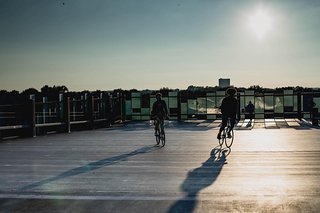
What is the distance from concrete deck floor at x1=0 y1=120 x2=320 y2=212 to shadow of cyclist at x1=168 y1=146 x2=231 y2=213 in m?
0.02

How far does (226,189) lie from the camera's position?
810cm

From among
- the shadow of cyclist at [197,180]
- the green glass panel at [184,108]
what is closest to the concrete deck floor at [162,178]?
the shadow of cyclist at [197,180]

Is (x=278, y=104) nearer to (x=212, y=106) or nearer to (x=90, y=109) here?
(x=212, y=106)

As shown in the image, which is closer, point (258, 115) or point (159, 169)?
point (159, 169)

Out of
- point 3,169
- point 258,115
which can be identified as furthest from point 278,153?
point 258,115

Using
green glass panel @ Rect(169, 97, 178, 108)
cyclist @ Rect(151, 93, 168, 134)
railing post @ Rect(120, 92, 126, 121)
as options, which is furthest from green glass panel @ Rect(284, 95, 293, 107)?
cyclist @ Rect(151, 93, 168, 134)

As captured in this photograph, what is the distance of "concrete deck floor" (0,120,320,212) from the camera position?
701 centimetres

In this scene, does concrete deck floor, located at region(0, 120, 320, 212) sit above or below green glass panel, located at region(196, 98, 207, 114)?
below

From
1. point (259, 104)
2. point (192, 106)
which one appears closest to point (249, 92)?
point (259, 104)

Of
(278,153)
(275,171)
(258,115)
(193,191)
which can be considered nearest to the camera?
(193,191)

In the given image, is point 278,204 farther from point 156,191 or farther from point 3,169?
point 3,169

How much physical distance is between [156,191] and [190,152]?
6268 millimetres

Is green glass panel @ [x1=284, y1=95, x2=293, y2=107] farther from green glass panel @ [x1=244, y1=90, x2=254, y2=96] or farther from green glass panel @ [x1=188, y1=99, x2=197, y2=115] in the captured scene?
green glass panel @ [x1=188, y1=99, x2=197, y2=115]

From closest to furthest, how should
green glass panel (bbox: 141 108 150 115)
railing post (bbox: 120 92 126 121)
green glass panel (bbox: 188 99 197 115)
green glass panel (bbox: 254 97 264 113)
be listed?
1. railing post (bbox: 120 92 126 121)
2. green glass panel (bbox: 254 97 264 113)
3. green glass panel (bbox: 188 99 197 115)
4. green glass panel (bbox: 141 108 150 115)
